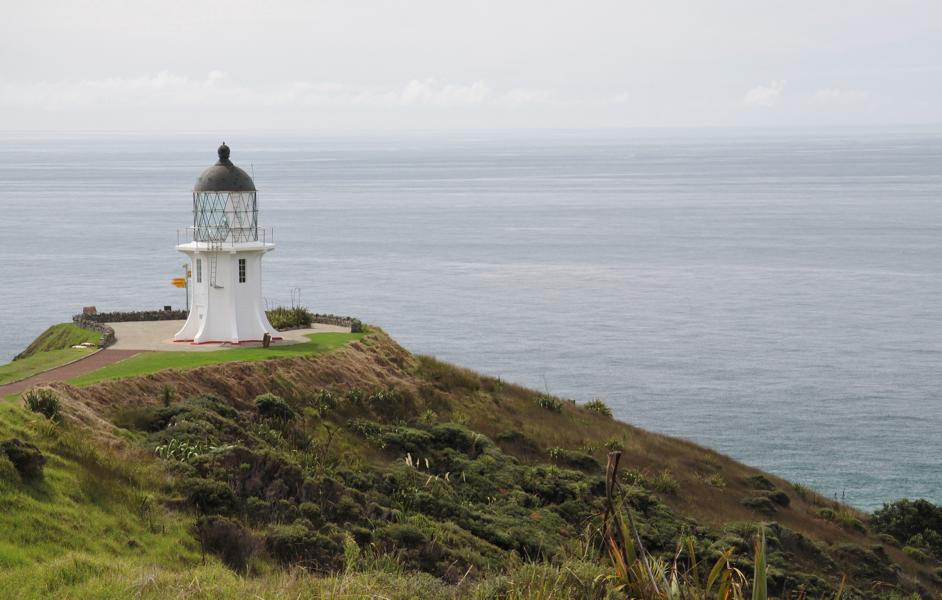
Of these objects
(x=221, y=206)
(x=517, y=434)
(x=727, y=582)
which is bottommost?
(x=517, y=434)

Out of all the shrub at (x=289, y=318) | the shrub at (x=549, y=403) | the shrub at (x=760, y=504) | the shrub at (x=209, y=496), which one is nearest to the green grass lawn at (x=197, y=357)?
the shrub at (x=289, y=318)

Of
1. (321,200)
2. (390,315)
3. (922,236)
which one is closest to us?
(390,315)

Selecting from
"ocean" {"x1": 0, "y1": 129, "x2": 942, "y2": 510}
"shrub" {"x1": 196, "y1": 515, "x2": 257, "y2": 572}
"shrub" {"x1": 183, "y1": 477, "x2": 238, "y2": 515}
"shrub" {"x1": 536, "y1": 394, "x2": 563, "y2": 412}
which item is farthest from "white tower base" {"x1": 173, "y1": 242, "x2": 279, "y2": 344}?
"ocean" {"x1": 0, "y1": 129, "x2": 942, "y2": 510}

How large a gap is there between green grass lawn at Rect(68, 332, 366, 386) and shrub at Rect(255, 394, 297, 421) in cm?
274

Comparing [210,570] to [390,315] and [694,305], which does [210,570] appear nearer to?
[390,315]

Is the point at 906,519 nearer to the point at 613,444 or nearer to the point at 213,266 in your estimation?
the point at 613,444

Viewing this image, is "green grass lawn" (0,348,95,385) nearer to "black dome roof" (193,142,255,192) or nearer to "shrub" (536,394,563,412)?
"black dome roof" (193,142,255,192)

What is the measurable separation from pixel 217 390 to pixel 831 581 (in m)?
17.5

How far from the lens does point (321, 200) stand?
185000 millimetres

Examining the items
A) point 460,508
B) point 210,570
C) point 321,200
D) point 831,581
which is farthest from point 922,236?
point 210,570

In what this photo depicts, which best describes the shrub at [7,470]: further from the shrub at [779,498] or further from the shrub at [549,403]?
the shrub at [779,498]

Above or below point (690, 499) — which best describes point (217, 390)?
above

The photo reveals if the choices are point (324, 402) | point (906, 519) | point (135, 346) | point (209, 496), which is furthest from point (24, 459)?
point (906, 519)

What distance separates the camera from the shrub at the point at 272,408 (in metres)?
32.4
